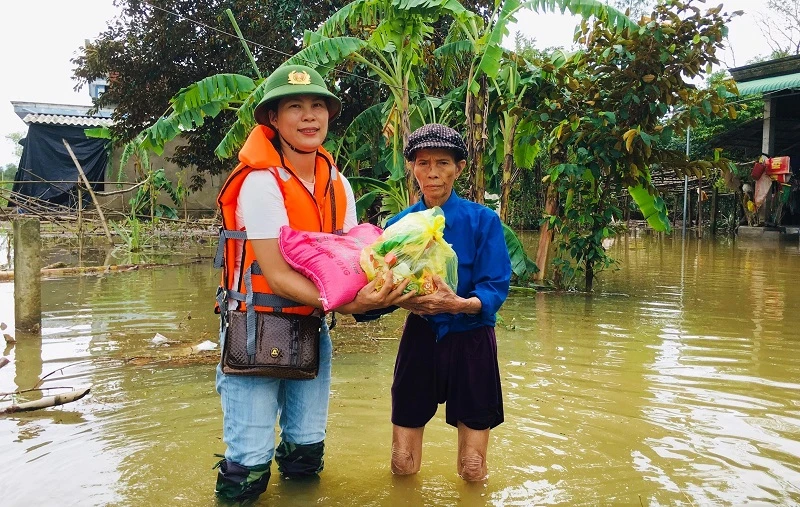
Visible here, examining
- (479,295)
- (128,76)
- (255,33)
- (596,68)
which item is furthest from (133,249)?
(479,295)

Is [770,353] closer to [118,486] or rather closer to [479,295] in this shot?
[479,295]

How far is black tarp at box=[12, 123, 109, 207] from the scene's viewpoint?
20219mm

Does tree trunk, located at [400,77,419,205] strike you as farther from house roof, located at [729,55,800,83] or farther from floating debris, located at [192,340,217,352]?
house roof, located at [729,55,800,83]

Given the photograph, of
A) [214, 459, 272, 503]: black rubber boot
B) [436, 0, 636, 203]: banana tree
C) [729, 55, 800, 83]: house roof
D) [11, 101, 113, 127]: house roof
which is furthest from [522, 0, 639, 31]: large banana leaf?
[11, 101, 113, 127]: house roof

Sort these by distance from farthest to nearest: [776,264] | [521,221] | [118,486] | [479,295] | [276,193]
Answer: [521,221], [776,264], [118,486], [479,295], [276,193]

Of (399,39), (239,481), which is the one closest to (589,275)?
(399,39)

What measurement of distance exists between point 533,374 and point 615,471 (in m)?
1.82

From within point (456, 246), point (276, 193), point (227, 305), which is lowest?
point (227, 305)

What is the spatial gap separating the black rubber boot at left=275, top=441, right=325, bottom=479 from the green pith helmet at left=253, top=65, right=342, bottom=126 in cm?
135

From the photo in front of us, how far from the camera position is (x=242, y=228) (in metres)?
2.72

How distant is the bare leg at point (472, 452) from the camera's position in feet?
9.76

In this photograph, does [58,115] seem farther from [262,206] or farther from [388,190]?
[262,206]

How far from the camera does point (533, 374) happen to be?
525 cm

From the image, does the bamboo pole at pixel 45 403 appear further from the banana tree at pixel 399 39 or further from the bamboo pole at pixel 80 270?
the bamboo pole at pixel 80 270
